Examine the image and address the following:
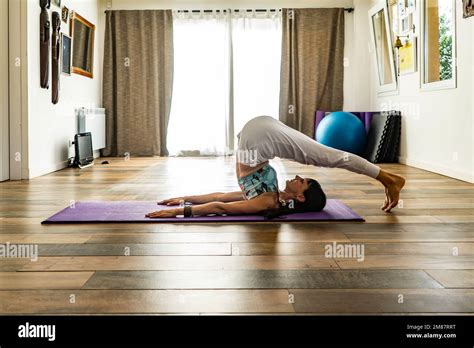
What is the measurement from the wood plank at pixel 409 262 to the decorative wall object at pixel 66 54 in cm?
555

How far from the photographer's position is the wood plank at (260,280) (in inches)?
79.4

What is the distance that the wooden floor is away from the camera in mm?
1825

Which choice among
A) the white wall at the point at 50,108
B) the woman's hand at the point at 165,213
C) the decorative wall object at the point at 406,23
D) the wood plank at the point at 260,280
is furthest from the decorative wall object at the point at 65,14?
the wood plank at the point at 260,280

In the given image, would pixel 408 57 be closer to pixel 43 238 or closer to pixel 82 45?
pixel 82 45

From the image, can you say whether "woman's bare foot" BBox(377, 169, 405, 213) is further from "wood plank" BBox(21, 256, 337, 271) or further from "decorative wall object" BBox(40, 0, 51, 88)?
"decorative wall object" BBox(40, 0, 51, 88)

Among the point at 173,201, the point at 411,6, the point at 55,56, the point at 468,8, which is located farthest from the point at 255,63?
the point at 173,201

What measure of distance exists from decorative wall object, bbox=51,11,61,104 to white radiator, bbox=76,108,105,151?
1076 mm

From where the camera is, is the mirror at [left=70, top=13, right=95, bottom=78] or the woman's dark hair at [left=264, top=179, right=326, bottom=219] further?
the mirror at [left=70, top=13, right=95, bottom=78]

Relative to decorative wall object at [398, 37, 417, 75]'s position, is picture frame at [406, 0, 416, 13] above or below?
above

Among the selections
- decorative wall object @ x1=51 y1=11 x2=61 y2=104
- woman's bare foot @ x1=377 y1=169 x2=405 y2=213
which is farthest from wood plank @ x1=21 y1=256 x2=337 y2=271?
decorative wall object @ x1=51 y1=11 x2=61 y2=104

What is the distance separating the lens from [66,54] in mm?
7066
